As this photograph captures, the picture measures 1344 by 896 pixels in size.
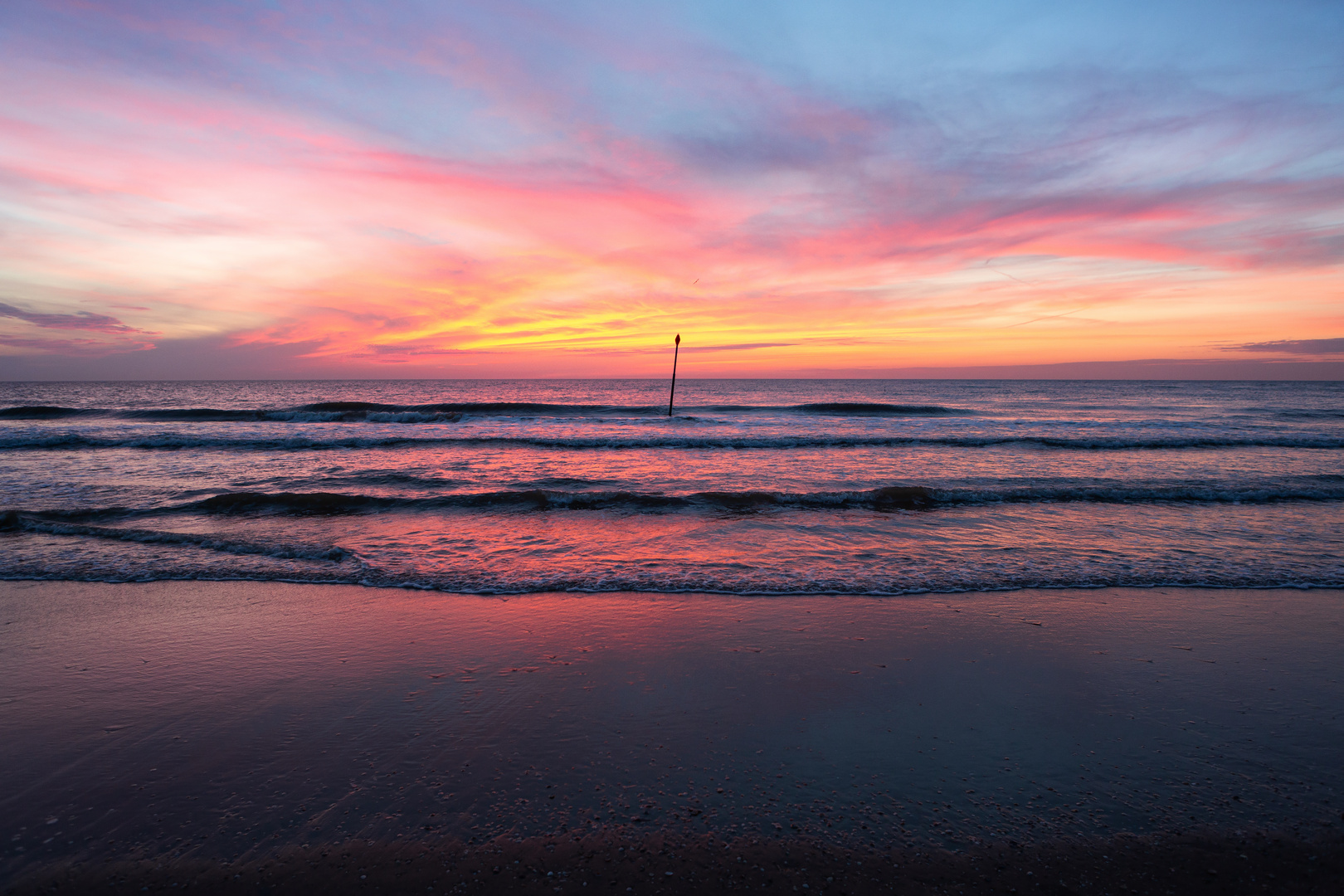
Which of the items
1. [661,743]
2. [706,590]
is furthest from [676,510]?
[661,743]

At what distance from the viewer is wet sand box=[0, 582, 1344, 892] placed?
2822 mm

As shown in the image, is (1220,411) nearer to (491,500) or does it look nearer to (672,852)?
(491,500)

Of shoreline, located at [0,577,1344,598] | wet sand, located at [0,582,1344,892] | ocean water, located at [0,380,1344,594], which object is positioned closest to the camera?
wet sand, located at [0,582,1344,892]

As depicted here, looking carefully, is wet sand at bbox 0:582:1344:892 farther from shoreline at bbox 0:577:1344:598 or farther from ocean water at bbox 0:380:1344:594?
ocean water at bbox 0:380:1344:594

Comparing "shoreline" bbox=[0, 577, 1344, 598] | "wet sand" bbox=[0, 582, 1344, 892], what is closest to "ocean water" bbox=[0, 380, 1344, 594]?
"shoreline" bbox=[0, 577, 1344, 598]

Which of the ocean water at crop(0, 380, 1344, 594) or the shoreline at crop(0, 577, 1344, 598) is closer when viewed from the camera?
the shoreline at crop(0, 577, 1344, 598)

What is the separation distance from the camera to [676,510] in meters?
10.9

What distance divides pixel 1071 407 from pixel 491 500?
49856 mm

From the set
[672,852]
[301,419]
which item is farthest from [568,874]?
[301,419]

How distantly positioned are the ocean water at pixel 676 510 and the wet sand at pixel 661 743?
1337 millimetres

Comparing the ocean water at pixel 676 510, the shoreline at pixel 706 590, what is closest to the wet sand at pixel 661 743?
the shoreline at pixel 706 590

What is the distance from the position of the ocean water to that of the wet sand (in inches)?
52.6

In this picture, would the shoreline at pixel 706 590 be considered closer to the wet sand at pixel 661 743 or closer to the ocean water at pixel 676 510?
the ocean water at pixel 676 510

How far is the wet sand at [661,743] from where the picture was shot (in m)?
2.82
